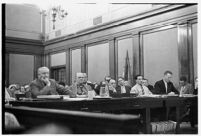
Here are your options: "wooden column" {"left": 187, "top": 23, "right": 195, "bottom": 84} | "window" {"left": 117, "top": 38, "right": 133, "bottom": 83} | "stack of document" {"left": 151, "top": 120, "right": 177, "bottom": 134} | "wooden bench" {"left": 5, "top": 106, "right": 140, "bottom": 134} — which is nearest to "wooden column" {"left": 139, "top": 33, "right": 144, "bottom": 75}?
"window" {"left": 117, "top": 38, "right": 133, "bottom": 83}

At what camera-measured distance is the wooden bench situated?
172cm

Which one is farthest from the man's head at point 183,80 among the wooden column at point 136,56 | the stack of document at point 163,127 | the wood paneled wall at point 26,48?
the wood paneled wall at point 26,48

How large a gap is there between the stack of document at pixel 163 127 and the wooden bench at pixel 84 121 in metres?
2.78

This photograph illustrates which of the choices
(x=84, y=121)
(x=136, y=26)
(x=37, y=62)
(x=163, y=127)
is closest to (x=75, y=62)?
(x=37, y=62)

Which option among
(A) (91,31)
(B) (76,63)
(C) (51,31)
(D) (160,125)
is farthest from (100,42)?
(D) (160,125)

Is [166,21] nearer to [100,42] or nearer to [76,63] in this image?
[100,42]

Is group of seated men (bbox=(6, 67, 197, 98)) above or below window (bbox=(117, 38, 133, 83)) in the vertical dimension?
below

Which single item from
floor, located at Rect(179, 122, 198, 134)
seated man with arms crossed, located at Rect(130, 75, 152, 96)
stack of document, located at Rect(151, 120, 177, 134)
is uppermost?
seated man with arms crossed, located at Rect(130, 75, 152, 96)

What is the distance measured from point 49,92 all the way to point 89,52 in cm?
558

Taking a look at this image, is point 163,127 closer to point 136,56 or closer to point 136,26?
point 136,56

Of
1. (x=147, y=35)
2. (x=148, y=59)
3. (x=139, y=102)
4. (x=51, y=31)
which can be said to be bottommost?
(x=139, y=102)

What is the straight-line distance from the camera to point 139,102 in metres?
3.99

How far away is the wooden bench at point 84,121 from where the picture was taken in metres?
1.72

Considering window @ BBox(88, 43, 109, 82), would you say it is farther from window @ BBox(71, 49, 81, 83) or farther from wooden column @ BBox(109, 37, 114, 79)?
window @ BBox(71, 49, 81, 83)
